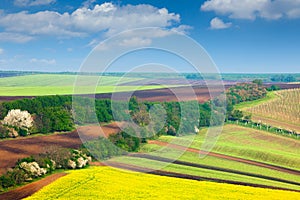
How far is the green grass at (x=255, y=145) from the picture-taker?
66.8 m

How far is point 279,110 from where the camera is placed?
407 ft

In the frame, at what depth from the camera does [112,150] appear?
58125mm

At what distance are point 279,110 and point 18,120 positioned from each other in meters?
86.5

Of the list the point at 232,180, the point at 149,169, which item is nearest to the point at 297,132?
the point at 232,180

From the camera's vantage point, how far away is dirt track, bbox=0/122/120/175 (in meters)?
56.1

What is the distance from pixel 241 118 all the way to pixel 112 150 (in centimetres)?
6260

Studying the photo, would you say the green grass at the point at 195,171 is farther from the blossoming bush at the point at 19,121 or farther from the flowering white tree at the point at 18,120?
the flowering white tree at the point at 18,120

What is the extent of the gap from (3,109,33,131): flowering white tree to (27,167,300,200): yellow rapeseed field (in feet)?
124

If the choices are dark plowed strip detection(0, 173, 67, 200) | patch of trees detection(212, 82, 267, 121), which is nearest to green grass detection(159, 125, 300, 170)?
dark plowed strip detection(0, 173, 67, 200)

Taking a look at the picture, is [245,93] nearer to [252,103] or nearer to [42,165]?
[252,103]

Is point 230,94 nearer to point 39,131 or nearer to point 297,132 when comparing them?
point 297,132

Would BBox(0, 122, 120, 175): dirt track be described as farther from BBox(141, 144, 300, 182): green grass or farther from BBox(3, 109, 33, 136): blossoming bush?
BBox(141, 144, 300, 182): green grass

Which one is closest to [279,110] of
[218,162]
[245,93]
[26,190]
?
[245,93]

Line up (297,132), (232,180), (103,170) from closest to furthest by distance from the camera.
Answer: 1. (103,170)
2. (232,180)
3. (297,132)
